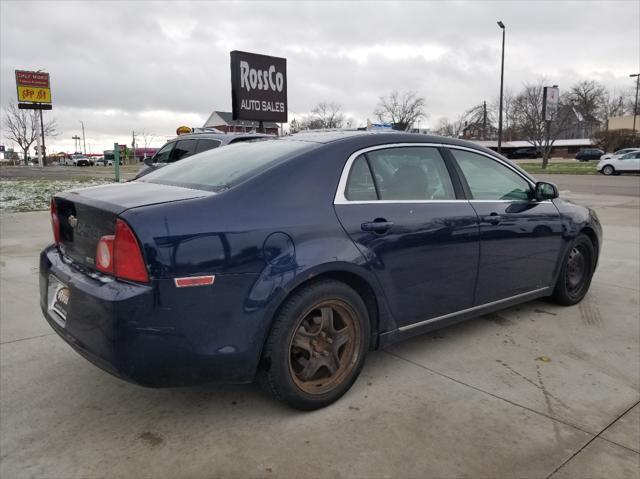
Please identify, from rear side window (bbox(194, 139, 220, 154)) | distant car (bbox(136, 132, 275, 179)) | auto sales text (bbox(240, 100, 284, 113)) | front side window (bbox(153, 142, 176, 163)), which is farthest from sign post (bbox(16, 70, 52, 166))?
rear side window (bbox(194, 139, 220, 154))

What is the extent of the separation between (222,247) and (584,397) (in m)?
2.32

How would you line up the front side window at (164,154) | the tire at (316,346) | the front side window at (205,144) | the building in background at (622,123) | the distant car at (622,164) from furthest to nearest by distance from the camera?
the building in background at (622,123) → the distant car at (622,164) → the front side window at (164,154) → the front side window at (205,144) → the tire at (316,346)

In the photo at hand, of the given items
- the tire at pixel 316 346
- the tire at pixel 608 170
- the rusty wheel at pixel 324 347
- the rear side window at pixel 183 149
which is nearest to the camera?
the tire at pixel 316 346

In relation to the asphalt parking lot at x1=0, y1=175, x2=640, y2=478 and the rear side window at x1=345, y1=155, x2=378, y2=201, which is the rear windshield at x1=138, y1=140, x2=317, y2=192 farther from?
the asphalt parking lot at x1=0, y1=175, x2=640, y2=478

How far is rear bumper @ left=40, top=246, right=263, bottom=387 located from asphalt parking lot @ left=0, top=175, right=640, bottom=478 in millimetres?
395

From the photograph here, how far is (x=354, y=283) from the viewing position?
3012 millimetres

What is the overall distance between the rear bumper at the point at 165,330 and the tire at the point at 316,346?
0.48 ft

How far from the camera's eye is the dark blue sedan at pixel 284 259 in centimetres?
240

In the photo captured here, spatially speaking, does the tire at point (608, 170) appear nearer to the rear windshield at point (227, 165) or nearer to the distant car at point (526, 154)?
the rear windshield at point (227, 165)

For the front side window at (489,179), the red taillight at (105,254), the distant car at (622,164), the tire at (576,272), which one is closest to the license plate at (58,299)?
the red taillight at (105,254)

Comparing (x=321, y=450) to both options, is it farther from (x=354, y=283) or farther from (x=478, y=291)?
(x=478, y=291)

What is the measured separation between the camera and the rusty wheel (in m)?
2.86

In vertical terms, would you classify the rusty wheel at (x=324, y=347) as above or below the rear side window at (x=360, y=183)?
below

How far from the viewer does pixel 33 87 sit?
53594mm
